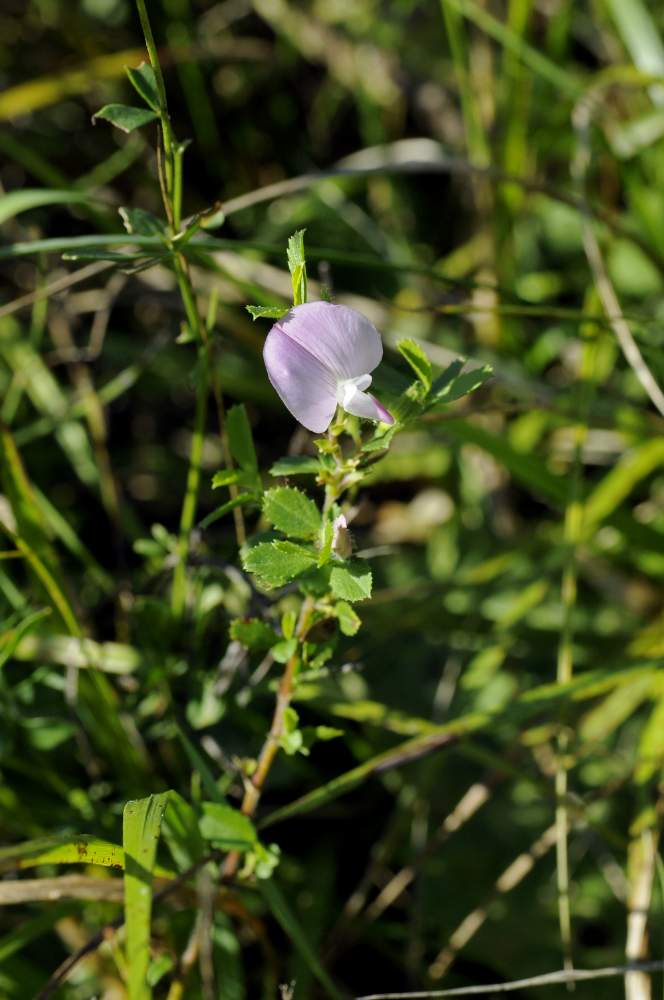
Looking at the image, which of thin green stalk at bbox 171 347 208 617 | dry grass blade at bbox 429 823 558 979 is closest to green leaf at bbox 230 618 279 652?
thin green stalk at bbox 171 347 208 617

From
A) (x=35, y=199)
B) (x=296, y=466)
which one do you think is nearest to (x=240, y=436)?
(x=296, y=466)

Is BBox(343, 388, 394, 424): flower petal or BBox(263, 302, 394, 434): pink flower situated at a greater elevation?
BBox(263, 302, 394, 434): pink flower

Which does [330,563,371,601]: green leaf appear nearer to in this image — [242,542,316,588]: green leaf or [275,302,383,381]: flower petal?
[242,542,316,588]: green leaf

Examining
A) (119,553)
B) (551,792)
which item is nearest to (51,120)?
(119,553)

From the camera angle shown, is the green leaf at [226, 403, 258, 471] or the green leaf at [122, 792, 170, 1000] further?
the green leaf at [226, 403, 258, 471]

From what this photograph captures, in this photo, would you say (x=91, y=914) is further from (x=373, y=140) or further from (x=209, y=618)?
(x=373, y=140)

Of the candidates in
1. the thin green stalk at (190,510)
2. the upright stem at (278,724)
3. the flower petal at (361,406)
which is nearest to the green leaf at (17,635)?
the thin green stalk at (190,510)
